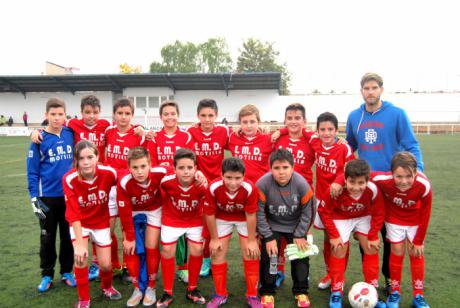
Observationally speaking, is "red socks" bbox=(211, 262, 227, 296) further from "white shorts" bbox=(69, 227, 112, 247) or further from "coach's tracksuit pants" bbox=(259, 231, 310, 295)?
"white shorts" bbox=(69, 227, 112, 247)

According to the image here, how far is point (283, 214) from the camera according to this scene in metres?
3.19

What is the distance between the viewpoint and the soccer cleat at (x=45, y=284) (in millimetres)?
3316

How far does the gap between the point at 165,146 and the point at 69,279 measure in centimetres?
155

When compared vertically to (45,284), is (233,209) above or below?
above

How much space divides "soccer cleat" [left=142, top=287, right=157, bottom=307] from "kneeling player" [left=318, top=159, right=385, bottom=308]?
1.49 meters

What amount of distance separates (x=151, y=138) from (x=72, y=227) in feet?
3.88

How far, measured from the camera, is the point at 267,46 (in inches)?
2035

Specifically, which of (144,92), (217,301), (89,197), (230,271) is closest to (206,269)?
(230,271)

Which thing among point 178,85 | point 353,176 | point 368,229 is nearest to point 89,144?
point 353,176

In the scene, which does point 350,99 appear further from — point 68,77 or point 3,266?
point 3,266

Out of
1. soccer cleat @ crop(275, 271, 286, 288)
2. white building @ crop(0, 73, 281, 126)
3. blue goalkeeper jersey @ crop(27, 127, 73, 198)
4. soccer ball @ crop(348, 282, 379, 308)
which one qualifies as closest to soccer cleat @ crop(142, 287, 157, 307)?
soccer cleat @ crop(275, 271, 286, 288)

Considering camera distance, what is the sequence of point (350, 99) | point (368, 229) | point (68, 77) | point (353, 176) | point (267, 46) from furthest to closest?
point (267, 46) < point (350, 99) < point (68, 77) < point (368, 229) < point (353, 176)

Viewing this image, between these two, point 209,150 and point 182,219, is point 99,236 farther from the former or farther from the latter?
point 209,150

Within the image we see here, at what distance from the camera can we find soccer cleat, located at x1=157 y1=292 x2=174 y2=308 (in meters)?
3.02
